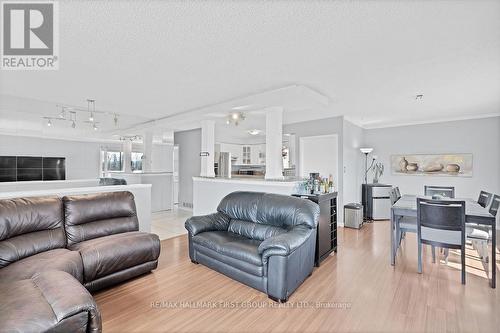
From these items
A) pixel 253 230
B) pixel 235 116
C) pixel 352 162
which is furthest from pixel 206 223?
pixel 352 162

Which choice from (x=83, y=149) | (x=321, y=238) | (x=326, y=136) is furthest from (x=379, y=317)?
(x=83, y=149)

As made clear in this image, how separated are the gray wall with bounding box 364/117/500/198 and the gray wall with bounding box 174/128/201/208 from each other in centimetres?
487

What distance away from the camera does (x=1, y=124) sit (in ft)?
21.3

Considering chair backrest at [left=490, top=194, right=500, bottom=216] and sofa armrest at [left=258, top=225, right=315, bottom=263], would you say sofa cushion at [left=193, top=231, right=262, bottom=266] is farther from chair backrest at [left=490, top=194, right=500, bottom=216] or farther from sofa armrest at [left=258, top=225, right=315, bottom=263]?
chair backrest at [left=490, top=194, right=500, bottom=216]

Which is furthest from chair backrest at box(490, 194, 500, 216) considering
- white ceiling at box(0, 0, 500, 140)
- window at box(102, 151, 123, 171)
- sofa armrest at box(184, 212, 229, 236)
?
window at box(102, 151, 123, 171)

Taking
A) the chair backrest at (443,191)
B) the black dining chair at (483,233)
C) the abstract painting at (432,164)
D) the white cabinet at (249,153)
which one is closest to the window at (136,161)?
the white cabinet at (249,153)

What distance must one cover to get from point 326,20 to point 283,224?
2229 mm

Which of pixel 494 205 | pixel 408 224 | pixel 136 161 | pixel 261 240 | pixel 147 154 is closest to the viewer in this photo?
pixel 261 240

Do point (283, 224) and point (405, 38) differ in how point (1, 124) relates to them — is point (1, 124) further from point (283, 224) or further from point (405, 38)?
point (405, 38)

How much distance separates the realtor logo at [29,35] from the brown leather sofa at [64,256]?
1.53m

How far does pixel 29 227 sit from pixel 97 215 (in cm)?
63

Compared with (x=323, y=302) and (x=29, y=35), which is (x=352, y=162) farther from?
(x=29, y=35)

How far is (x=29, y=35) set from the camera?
7.08 ft

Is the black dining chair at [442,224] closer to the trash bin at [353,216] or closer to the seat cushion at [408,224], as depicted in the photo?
the seat cushion at [408,224]
